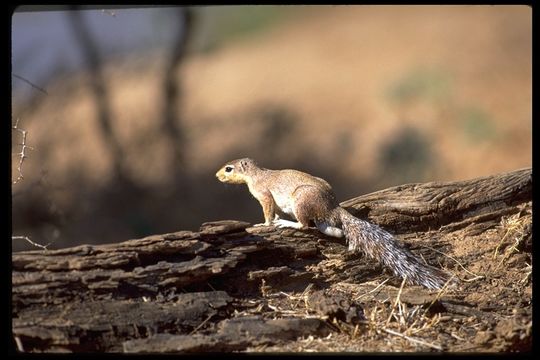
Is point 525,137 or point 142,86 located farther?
point 142,86

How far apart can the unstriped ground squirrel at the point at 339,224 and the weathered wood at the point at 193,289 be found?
0.10m

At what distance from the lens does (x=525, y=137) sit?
1308 centimetres

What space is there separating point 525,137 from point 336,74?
465cm

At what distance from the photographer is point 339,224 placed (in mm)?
5262

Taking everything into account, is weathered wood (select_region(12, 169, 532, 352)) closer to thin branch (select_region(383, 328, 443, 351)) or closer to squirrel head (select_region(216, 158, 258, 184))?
thin branch (select_region(383, 328, 443, 351))

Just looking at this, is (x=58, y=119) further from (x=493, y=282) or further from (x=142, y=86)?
(x=493, y=282)

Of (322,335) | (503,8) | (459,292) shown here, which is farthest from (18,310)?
(503,8)

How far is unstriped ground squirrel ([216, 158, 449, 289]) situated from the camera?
5047 mm

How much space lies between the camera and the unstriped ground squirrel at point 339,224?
199 inches

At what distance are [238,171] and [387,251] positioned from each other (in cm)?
165

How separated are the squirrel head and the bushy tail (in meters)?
1.18

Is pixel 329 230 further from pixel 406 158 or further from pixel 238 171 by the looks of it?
pixel 406 158

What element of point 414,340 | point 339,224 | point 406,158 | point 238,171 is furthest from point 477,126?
point 414,340

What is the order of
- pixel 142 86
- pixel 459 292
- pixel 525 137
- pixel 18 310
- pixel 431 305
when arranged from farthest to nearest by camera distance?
pixel 142 86 → pixel 525 137 → pixel 459 292 → pixel 431 305 → pixel 18 310
